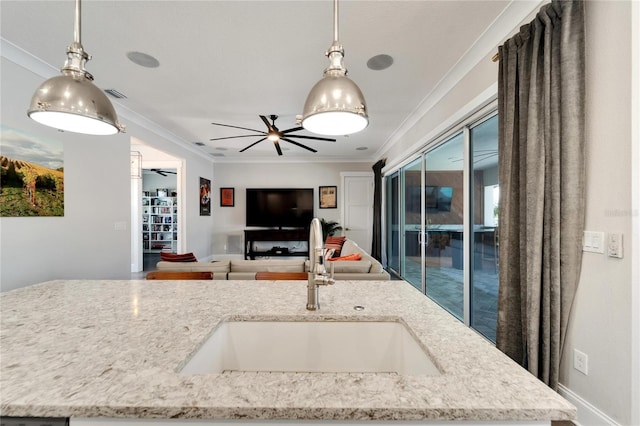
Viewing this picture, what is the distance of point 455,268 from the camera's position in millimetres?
4406

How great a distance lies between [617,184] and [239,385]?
182 centimetres

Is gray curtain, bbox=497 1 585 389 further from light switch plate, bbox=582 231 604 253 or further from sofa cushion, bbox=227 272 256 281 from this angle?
sofa cushion, bbox=227 272 256 281

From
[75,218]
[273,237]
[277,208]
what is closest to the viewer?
[75,218]

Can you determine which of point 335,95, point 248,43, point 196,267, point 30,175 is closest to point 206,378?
point 335,95

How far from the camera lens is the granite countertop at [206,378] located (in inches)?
21.2

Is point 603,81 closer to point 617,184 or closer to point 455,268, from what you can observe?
point 617,184

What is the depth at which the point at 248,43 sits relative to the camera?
2275mm

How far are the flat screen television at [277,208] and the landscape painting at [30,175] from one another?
3948 millimetres

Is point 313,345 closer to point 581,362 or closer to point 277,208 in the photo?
point 581,362

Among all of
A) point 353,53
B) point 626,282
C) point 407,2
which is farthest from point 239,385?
point 353,53

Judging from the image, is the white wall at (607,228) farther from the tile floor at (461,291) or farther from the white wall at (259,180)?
the white wall at (259,180)

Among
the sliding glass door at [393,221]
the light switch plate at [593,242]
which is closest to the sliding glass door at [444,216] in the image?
the sliding glass door at [393,221]

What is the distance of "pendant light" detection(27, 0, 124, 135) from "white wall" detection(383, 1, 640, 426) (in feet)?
7.47

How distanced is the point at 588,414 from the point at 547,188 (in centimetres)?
120
